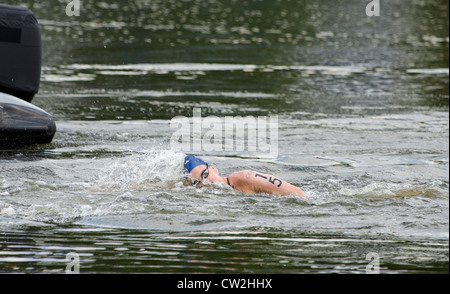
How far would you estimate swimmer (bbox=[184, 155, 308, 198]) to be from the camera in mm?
7707

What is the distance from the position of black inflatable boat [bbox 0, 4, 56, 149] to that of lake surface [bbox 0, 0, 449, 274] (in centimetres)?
23

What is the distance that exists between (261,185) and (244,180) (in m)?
0.18

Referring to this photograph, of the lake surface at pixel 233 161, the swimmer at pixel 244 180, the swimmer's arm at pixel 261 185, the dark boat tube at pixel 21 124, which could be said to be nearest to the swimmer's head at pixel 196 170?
the swimmer at pixel 244 180

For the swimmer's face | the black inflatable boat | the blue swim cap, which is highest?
the black inflatable boat

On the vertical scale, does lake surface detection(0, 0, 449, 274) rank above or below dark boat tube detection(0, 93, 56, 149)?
below

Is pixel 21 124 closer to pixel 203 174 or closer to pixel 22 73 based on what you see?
pixel 22 73

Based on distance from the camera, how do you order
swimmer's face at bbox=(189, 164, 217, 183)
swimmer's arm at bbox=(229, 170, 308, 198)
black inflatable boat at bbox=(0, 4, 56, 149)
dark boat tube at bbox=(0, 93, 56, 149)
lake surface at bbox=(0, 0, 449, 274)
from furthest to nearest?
black inflatable boat at bbox=(0, 4, 56, 149) → dark boat tube at bbox=(0, 93, 56, 149) → swimmer's face at bbox=(189, 164, 217, 183) → swimmer's arm at bbox=(229, 170, 308, 198) → lake surface at bbox=(0, 0, 449, 274)

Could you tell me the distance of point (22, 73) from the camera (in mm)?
10766

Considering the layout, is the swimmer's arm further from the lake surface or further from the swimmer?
the lake surface

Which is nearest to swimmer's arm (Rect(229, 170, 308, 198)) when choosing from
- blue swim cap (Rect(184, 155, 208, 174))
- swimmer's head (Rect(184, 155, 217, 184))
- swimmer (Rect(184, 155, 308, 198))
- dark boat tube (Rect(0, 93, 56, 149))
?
swimmer (Rect(184, 155, 308, 198))

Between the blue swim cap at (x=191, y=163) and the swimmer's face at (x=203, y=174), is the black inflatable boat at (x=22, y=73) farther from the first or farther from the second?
the swimmer's face at (x=203, y=174)

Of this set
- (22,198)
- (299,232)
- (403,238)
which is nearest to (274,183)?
(299,232)

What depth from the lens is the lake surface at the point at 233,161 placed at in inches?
239
